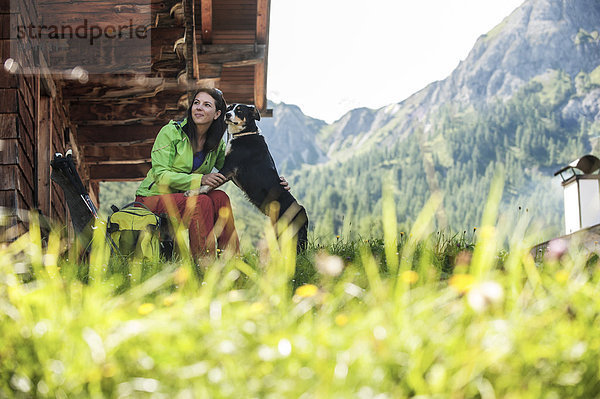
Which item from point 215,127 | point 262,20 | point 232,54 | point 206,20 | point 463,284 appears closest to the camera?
point 463,284

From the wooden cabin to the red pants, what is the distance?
1.09 meters

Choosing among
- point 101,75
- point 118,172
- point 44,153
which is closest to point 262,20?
point 101,75

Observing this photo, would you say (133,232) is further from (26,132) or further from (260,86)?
(260,86)

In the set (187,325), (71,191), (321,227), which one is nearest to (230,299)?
(187,325)

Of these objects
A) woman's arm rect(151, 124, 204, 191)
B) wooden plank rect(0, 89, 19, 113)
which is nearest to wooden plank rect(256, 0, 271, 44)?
woman's arm rect(151, 124, 204, 191)

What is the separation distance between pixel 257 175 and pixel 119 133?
15.8 ft

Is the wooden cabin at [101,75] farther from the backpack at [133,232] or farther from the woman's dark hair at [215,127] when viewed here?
the woman's dark hair at [215,127]

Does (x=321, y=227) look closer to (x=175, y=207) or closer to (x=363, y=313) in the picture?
(x=175, y=207)

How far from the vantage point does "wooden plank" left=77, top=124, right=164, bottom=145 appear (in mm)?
10133

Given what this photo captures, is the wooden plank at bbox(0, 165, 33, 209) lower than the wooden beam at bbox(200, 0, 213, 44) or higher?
lower

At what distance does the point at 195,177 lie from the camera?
5469 mm

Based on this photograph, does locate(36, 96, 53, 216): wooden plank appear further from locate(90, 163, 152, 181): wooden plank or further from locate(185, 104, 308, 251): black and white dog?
locate(90, 163, 152, 181): wooden plank

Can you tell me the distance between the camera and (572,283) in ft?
8.50

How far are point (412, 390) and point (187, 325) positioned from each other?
0.67 metres
